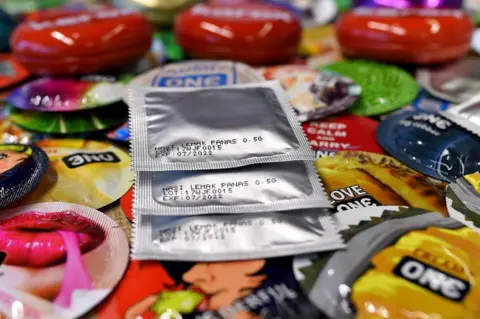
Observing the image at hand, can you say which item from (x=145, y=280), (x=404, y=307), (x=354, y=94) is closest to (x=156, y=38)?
(x=354, y=94)

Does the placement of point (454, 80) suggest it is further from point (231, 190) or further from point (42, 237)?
point (42, 237)

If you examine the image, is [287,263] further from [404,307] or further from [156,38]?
[156,38]

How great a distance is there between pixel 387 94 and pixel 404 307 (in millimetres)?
458

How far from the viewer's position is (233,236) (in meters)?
0.50

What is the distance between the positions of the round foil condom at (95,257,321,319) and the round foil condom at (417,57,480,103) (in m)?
0.48

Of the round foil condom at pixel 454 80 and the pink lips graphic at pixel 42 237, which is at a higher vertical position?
the round foil condom at pixel 454 80

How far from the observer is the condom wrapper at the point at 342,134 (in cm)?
68

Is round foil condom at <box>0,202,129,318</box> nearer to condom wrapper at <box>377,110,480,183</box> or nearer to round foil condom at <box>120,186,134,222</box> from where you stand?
round foil condom at <box>120,186,134,222</box>

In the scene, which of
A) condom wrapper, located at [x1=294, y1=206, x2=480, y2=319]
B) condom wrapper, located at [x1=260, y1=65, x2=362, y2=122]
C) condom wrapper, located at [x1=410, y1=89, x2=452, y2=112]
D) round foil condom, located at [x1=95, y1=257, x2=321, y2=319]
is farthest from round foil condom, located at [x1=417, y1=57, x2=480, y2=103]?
round foil condom, located at [x1=95, y1=257, x2=321, y2=319]

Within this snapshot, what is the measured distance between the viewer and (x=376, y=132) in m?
0.71

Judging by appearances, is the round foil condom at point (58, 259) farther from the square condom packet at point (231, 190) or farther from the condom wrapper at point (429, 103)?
the condom wrapper at point (429, 103)

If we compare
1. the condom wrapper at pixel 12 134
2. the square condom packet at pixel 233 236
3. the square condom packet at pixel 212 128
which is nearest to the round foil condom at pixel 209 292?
the square condom packet at pixel 233 236

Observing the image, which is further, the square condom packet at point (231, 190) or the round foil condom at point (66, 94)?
the round foil condom at point (66, 94)

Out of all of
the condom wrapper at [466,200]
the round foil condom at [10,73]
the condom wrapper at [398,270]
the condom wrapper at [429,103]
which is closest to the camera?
the condom wrapper at [398,270]
